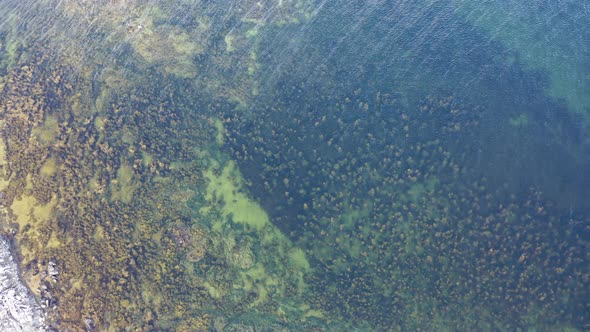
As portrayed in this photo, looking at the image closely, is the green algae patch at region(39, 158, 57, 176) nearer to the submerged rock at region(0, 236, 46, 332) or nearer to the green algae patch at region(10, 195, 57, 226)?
the green algae patch at region(10, 195, 57, 226)

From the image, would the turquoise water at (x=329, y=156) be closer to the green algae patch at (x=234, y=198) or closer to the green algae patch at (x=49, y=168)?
the green algae patch at (x=234, y=198)

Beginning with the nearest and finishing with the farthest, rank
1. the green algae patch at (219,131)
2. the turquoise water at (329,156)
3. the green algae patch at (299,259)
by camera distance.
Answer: the turquoise water at (329,156) < the green algae patch at (299,259) < the green algae patch at (219,131)

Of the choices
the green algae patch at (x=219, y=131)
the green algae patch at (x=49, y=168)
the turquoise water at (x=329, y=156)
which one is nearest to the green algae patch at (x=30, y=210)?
the turquoise water at (x=329, y=156)

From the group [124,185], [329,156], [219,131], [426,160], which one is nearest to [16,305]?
[124,185]

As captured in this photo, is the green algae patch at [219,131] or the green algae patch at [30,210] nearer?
the green algae patch at [30,210]

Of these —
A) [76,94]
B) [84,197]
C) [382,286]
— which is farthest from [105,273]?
[382,286]
